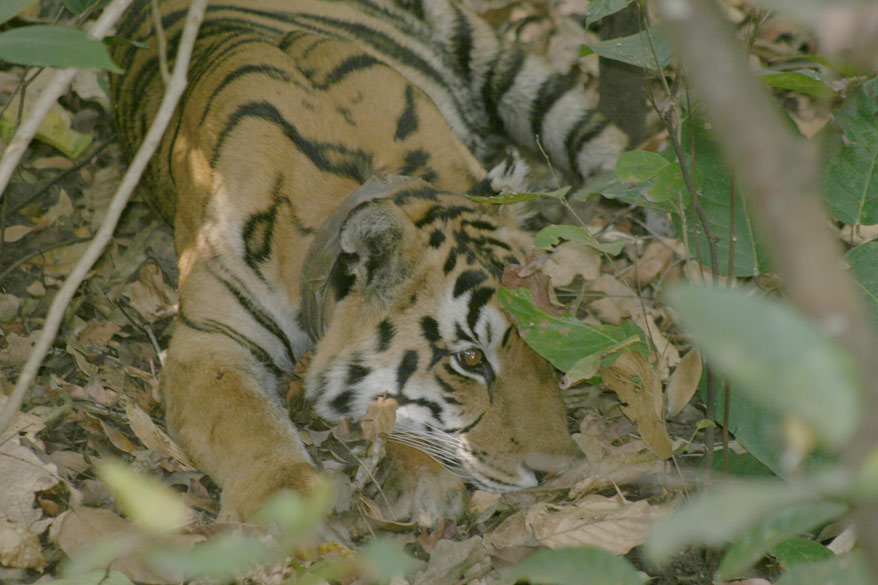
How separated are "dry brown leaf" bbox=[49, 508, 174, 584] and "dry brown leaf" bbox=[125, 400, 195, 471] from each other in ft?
1.39

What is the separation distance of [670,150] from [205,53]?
1675 mm

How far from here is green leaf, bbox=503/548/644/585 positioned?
929mm

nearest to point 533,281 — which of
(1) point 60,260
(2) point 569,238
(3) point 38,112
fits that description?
(2) point 569,238

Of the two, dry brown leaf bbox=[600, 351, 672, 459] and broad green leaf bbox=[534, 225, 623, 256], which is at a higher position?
broad green leaf bbox=[534, 225, 623, 256]

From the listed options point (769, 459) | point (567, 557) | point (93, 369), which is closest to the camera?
point (567, 557)

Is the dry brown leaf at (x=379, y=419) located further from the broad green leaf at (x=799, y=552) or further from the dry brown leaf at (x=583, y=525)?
the broad green leaf at (x=799, y=552)

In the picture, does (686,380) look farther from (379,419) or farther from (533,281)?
(379,419)

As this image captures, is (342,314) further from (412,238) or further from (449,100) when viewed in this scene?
(449,100)

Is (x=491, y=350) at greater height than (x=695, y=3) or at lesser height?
lesser

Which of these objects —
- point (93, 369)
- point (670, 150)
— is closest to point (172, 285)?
point (93, 369)

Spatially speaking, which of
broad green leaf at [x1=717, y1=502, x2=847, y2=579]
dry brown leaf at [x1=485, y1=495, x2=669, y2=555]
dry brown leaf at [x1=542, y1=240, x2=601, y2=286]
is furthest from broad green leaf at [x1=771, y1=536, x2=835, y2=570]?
dry brown leaf at [x1=542, y1=240, x2=601, y2=286]

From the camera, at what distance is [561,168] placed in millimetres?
4289

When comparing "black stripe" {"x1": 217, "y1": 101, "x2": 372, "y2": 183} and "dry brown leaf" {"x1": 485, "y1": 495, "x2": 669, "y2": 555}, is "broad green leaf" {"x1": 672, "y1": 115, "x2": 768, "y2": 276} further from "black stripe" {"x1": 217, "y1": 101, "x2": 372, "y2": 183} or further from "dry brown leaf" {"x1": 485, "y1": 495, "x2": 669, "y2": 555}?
"black stripe" {"x1": 217, "y1": 101, "x2": 372, "y2": 183}

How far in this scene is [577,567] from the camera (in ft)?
3.14
